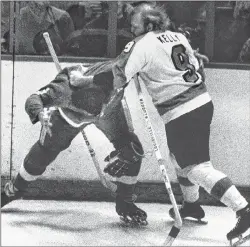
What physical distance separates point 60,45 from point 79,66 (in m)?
0.12

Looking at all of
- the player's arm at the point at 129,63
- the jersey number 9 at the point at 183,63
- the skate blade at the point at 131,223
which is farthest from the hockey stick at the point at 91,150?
the jersey number 9 at the point at 183,63

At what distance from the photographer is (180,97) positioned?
2502mm

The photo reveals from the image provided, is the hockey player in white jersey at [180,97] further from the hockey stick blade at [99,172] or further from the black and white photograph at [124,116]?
the hockey stick blade at [99,172]

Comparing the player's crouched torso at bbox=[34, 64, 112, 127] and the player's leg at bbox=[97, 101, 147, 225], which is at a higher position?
the player's crouched torso at bbox=[34, 64, 112, 127]

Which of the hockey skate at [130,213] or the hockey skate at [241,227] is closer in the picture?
the hockey skate at [241,227]

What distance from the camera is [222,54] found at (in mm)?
2586

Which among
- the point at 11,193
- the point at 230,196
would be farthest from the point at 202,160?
the point at 11,193

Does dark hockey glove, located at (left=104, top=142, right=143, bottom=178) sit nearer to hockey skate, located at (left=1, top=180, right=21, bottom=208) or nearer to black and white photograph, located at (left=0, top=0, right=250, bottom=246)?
black and white photograph, located at (left=0, top=0, right=250, bottom=246)

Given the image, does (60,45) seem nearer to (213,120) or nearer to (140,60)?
(140,60)

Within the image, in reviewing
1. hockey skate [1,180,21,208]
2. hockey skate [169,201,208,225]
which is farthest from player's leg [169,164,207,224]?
hockey skate [1,180,21,208]

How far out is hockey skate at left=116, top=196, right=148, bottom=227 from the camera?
2510 millimetres

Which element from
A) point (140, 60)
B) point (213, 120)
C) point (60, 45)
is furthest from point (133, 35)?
point (213, 120)

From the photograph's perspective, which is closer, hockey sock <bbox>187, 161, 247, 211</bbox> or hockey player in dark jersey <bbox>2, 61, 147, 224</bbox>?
hockey sock <bbox>187, 161, 247, 211</bbox>

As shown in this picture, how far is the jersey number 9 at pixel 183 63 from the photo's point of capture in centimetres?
247
